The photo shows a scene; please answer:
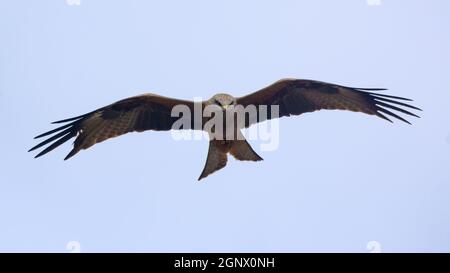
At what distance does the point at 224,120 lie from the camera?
9898 mm

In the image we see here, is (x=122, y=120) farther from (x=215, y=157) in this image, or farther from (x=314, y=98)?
(x=314, y=98)

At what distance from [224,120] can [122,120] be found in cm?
162

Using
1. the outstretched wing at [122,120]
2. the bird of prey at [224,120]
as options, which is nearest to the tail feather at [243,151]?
the bird of prey at [224,120]

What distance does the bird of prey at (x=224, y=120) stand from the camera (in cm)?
1009

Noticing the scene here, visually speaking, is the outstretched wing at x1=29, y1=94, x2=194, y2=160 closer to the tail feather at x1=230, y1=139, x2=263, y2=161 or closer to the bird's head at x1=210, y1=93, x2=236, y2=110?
the bird's head at x1=210, y1=93, x2=236, y2=110

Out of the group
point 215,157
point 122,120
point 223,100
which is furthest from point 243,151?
point 122,120

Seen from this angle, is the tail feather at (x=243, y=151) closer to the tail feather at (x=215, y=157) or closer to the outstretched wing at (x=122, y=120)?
the tail feather at (x=215, y=157)

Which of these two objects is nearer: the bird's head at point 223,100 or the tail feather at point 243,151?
the bird's head at point 223,100

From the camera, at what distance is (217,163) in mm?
10180

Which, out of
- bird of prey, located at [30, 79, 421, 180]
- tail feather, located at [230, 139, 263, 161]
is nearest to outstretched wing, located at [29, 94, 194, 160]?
bird of prey, located at [30, 79, 421, 180]
